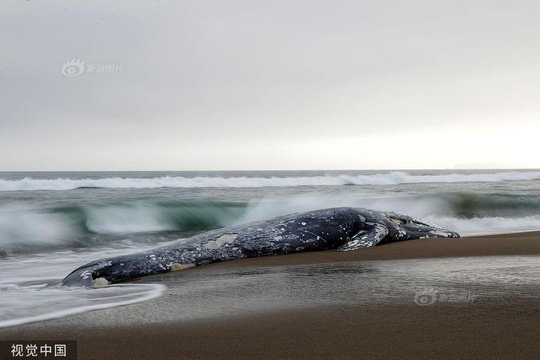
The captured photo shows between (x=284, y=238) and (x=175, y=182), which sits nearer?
(x=284, y=238)

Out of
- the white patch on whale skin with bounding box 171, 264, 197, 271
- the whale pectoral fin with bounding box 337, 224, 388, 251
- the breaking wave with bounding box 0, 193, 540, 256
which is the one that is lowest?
the breaking wave with bounding box 0, 193, 540, 256

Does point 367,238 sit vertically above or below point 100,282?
above

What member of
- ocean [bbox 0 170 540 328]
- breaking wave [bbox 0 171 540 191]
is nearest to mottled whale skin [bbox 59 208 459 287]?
ocean [bbox 0 170 540 328]

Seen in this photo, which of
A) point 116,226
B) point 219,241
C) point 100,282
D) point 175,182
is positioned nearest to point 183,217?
point 116,226

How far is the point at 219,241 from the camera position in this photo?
7.54m

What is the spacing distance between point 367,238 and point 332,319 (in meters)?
4.17

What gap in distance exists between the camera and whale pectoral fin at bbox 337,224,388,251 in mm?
7378

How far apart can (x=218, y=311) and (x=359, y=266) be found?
2.36 m

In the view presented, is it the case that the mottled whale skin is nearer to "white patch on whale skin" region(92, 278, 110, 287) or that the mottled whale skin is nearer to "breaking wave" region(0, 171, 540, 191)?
"white patch on whale skin" region(92, 278, 110, 287)

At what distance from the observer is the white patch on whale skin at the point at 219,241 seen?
743 cm

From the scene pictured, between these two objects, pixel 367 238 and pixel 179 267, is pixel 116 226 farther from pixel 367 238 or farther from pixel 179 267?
pixel 367 238

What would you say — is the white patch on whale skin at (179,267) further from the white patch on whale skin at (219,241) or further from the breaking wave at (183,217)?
the breaking wave at (183,217)

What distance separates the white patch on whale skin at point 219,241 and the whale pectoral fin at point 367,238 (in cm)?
150

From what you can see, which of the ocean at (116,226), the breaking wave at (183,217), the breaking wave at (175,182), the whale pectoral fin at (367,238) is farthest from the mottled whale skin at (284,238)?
the breaking wave at (175,182)
